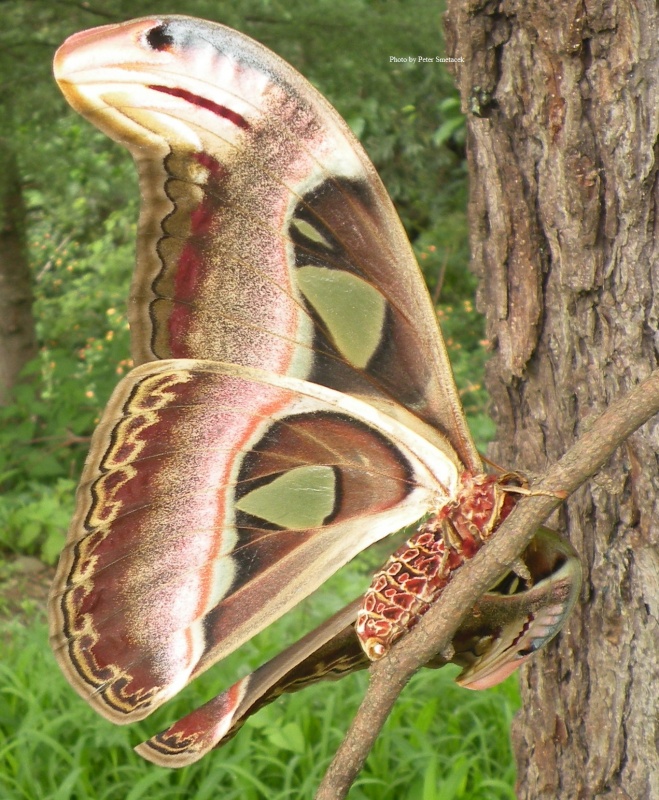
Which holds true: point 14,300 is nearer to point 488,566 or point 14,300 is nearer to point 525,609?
point 525,609

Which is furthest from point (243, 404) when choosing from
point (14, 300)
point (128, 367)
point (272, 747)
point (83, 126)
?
point (83, 126)

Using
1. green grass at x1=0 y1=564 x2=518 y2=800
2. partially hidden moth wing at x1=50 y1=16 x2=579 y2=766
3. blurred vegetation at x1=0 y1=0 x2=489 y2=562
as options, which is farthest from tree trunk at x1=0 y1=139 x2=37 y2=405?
partially hidden moth wing at x1=50 y1=16 x2=579 y2=766

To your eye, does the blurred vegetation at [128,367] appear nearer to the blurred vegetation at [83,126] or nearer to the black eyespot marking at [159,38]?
the blurred vegetation at [83,126]

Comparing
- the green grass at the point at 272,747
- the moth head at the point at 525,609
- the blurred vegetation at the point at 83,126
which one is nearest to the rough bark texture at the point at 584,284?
the moth head at the point at 525,609

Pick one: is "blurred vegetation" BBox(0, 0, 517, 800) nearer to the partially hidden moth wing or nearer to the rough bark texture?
the rough bark texture

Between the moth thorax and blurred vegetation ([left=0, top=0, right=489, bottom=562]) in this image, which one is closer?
the moth thorax
